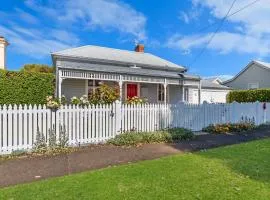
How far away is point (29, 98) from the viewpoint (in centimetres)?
1491

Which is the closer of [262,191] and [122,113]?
[262,191]

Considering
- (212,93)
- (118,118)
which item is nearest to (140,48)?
(212,93)

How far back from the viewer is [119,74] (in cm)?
1867

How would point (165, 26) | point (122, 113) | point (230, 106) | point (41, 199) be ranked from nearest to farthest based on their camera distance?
1. point (41, 199)
2. point (122, 113)
3. point (230, 106)
4. point (165, 26)

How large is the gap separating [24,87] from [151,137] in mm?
8091

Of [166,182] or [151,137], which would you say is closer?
[166,182]

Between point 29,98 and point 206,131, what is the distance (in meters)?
9.01

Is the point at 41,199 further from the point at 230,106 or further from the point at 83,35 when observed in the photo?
the point at 83,35

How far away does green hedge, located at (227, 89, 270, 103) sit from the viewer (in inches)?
957

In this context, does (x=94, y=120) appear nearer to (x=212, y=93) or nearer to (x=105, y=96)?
(x=105, y=96)

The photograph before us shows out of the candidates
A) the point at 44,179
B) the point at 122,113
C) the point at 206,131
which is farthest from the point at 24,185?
the point at 206,131

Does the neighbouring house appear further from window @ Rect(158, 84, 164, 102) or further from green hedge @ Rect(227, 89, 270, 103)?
window @ Rect(158, 84, 164, 102)

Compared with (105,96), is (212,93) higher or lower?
higher

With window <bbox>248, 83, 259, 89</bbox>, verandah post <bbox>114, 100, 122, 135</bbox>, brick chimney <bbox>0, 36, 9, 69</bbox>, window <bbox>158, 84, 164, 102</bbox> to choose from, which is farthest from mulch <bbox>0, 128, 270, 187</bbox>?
window <bbox>248, 83, 259, 89</bbox>
